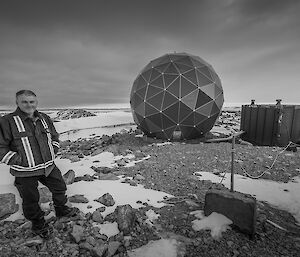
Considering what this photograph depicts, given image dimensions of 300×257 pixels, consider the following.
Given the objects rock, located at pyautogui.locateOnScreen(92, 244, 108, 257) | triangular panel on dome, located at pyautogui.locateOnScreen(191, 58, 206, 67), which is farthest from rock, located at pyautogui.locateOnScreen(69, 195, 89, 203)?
triangular panel on dome, located at pyautogui.locateOnScreen(191, 58, 206, 67)

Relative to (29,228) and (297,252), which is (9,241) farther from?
(297,252)

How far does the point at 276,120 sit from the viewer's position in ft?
25.9

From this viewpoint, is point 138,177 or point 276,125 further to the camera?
point 276,125

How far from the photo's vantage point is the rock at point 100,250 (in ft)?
7.87

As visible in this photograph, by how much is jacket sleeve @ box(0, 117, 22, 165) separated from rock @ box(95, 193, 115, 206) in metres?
1.45

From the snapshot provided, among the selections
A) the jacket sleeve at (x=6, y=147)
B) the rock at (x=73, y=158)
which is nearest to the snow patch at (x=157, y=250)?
the jacket sleeve at (x=6, y=147)

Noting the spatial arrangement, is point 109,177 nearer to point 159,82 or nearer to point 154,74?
point 159,82

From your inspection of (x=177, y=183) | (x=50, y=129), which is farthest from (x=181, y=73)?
(x=50, y=129)

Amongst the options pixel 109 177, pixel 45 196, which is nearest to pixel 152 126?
pixel 109 177

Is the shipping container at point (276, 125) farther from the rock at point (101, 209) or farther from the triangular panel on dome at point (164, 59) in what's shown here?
the rock at point (101, 209)

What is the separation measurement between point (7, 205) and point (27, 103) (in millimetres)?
1687

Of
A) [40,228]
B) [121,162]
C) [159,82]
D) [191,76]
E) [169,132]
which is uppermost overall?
[191,76]

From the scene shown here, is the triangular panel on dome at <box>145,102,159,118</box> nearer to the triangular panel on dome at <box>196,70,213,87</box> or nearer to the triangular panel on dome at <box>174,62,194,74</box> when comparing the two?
the triangular panel on dome at <box>174,62,194,74</box>

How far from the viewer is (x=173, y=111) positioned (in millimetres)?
7773
